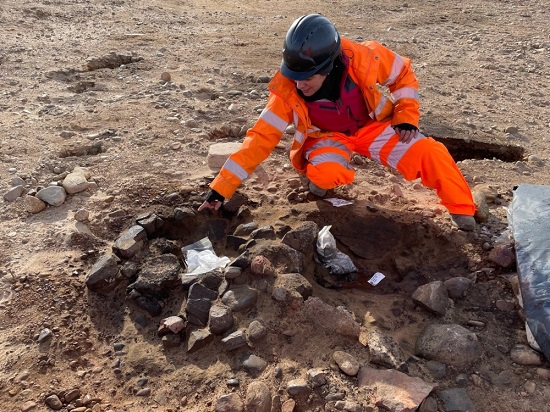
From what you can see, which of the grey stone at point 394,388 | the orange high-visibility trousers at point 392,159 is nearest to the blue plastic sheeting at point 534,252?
the orange high-visibility trousers at point 392,159

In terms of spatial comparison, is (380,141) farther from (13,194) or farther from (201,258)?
(13,194)

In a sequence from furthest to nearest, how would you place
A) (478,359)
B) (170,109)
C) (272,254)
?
1. (170,109)
2. (272,254)
3. (478,359)

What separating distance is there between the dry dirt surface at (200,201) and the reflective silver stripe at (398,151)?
0.28 m

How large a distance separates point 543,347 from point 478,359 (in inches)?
11.7

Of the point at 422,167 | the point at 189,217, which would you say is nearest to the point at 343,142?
the point at 422,167

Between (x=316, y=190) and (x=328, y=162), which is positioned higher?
(x=328, y=162)

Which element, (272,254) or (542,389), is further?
(272,254)

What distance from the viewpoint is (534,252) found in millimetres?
2928

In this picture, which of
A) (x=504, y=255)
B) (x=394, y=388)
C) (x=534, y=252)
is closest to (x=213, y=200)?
(x=394, y=388)

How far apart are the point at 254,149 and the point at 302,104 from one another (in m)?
0.41

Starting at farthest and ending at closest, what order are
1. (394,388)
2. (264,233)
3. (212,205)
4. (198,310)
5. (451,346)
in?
1. (212,205)
2. (264,233)
3. (198,310)
4. (451,346)
5. (394,388)

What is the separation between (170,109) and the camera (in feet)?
16.1

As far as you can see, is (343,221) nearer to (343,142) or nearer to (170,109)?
(343,142)

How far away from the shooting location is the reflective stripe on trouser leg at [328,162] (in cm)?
355
